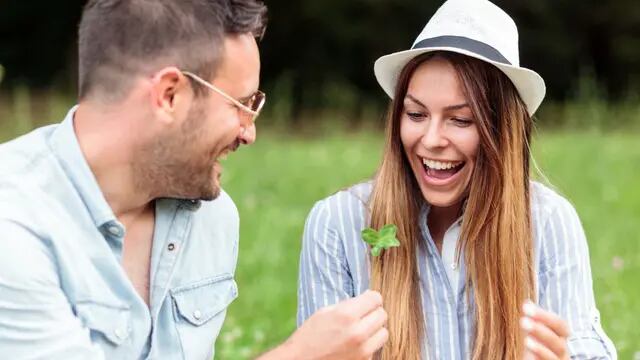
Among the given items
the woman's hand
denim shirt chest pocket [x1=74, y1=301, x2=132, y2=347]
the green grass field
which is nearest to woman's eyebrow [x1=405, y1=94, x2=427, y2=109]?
the woman's hand

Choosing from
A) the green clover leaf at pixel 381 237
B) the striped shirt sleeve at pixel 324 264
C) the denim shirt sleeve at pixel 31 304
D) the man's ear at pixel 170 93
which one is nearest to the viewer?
the denim shirt sleeve at pixel 31 304

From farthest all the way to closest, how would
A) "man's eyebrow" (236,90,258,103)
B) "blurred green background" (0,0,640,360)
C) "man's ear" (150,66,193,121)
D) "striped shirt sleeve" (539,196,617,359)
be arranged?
1. "blurred green background" (0,0,640,360)
2. "striped shirt sleeve" (539,196,617,359)
3. "man's eyebrow" (236,90,258,103)
4. "man's ear" (150,66,193,121)

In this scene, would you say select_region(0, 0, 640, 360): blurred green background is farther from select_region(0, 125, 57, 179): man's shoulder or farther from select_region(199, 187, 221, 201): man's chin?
select_region(0, 125, 57, 179): man's shoulder

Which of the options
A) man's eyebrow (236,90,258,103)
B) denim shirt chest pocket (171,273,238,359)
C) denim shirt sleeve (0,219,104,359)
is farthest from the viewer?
denim shirt chest pocket (171,273,238,359)

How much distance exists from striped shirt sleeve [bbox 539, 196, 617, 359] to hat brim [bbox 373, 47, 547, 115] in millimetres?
355

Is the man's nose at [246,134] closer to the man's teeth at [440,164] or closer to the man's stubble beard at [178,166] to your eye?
the man's stubble beard at [178,166]

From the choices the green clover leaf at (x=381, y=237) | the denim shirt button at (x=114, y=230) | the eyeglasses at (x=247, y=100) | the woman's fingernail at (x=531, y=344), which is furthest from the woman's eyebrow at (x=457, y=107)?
the denim shirt button at (x=114, y=230)

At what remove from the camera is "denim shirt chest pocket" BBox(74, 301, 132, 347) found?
2.87 meters

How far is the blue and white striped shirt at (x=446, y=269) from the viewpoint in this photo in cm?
364

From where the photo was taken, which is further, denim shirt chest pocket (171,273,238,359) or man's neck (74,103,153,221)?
denim shirt chest pocket (171,273,238,359)

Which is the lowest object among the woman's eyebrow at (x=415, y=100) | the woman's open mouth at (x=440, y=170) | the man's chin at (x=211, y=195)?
the man's chin at (x=211, y=195)

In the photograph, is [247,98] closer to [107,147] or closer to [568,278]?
[107,147]

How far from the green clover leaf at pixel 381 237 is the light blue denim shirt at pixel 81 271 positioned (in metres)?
0.43

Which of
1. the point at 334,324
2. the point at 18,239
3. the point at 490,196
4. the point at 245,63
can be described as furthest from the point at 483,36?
the point at 18,239
